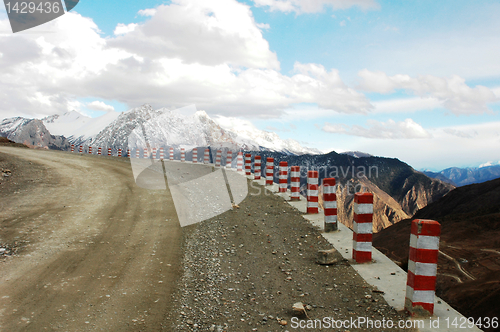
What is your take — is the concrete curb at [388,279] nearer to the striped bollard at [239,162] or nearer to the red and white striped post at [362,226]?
the red and white striped post at [362,226]

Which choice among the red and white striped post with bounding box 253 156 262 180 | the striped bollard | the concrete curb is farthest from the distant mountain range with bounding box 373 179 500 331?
the striped bollard

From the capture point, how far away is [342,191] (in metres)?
181

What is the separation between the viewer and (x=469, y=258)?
1305 cm

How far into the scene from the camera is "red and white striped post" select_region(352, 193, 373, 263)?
592cm

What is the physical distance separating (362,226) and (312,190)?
3615 millimetres

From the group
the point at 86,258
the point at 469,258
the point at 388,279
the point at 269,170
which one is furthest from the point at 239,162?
the point at 388,279

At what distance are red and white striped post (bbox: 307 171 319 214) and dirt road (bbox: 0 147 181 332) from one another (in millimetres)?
3991

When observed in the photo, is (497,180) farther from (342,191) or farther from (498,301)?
(342,191)

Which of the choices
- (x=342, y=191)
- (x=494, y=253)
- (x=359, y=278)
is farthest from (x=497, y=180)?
(x=342, y=191)

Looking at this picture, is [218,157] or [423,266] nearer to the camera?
[423,266]

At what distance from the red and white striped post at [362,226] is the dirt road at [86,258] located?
11.0 ft

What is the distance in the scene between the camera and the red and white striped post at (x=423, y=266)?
405 cm

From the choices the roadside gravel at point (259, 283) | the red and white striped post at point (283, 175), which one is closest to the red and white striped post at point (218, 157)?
the red and white striped post at point (283, 175)

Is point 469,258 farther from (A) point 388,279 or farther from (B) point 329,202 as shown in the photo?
(A) point 388,279
